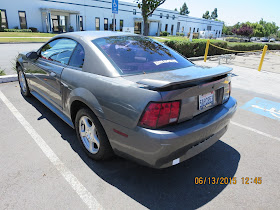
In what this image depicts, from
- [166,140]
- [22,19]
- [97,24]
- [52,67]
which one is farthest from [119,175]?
[97,24]

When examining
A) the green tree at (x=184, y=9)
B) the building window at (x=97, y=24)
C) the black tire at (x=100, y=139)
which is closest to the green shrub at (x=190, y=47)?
the black tire at (x=100, y=139)

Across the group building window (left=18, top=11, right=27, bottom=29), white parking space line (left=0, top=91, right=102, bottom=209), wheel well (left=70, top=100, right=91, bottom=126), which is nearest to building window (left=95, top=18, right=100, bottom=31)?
building window (left=18, top=11, right=27, bottom=29)

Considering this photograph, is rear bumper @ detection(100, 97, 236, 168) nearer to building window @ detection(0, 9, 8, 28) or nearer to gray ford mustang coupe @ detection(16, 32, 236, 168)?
gray ford mustang coupe @ detection(16, 32, 236, 168)

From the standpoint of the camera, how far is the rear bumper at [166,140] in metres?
1.94

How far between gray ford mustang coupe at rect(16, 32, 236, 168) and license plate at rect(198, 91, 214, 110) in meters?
0.01

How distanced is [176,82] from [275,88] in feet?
22.7

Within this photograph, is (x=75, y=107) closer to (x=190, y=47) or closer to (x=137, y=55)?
(x=137, y=55)

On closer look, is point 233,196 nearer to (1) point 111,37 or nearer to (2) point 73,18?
(1) point 111,37

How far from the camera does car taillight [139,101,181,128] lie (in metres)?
1.92

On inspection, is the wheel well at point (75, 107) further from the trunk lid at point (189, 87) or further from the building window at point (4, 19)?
the building window at point (4, 19)

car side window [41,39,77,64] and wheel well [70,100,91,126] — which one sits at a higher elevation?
car side window [41,39,77,64]

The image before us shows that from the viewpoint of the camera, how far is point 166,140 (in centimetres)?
192

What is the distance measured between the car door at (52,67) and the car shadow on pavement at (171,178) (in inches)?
34.6

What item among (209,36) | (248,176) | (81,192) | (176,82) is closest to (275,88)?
(248,176)
